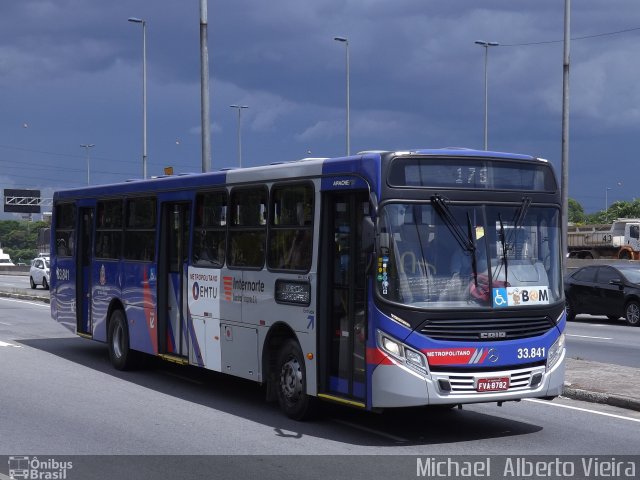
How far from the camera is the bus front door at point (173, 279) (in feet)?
46.1

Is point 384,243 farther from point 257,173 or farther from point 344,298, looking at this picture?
point 257,173

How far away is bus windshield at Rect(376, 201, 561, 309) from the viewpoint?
987 cm

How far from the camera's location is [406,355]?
974cm

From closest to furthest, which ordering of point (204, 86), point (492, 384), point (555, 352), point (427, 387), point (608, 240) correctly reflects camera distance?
1. point (427, 387)
2. point (492, 384)
3. point (555, 352)
4. point (204, 86)
5. point (608, 240)

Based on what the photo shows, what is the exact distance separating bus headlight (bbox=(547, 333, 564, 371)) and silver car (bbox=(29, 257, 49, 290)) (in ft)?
126

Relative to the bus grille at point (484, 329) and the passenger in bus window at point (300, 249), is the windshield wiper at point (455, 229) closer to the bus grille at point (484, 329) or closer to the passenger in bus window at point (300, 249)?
the bus grille at point (484, 329)

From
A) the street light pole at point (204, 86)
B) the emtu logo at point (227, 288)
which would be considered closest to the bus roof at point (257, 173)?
the emtu logo at point (227, 288)

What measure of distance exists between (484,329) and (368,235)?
149 centimetres

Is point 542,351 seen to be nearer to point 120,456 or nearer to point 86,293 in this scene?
point 120,456

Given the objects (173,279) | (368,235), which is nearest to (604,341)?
(173,279)

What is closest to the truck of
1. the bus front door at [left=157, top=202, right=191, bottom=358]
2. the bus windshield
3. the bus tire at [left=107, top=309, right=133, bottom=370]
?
the bus tire at [left=107, top=309, right=133, bottom=370]

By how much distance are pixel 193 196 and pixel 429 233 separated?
4.80m

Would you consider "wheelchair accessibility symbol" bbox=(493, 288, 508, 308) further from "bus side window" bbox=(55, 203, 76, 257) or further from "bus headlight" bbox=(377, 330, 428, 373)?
"bus side window" bbox=(55, 203, 76, 257)

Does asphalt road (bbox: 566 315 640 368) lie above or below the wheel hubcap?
below
